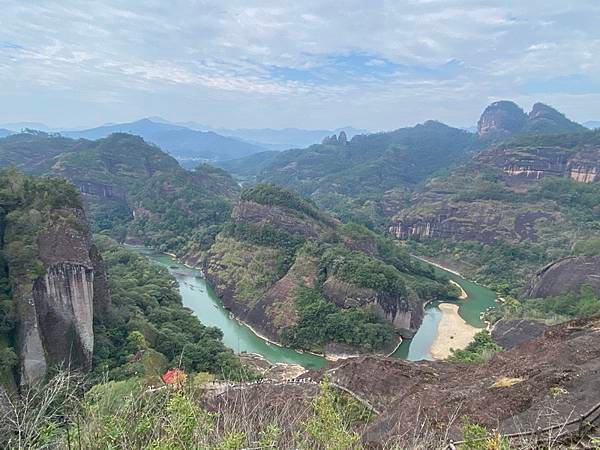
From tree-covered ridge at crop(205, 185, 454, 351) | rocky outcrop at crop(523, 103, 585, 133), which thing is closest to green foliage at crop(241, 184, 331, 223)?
tree-covered ridge at crop(205, 185, 454, 351)

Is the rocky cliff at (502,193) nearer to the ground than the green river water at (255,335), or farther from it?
farther from it

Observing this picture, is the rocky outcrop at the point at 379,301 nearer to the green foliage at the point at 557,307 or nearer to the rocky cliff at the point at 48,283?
the green foliage at the point at 557,307

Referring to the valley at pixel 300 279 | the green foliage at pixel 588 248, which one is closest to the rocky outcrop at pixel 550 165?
the valley at pixel 300 279

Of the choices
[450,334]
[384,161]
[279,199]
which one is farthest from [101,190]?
[384,161]

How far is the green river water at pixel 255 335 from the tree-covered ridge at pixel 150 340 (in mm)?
4682

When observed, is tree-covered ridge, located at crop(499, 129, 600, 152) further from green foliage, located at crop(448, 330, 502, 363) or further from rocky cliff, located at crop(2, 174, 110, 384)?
rocky cliff, located at crop(2, 174, 110, 384)

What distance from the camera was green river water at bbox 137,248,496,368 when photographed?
3164cm

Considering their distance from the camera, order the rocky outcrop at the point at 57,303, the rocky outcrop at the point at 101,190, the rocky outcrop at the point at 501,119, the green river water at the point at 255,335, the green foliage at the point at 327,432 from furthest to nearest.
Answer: the rocky outcrop at the point at 501,119 < the rocky outcrop at the point at 101,190 < the green river water at the point at 255,335 < the rocky outcrop at the point at 57,303 < the green foliage at the point at 327,432

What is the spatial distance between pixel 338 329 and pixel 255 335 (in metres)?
6.41

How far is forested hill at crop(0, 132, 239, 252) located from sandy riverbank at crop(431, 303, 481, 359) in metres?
28.5

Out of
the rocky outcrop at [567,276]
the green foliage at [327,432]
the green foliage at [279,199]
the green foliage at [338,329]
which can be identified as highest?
the green foliage at [327,432]

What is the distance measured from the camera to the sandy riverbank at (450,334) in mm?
32531

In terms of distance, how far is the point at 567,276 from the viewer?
39.6m

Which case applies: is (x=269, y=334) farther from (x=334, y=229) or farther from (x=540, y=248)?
(x=540, y=248)
